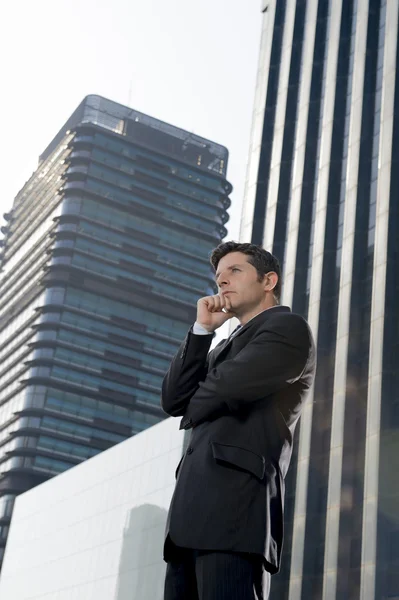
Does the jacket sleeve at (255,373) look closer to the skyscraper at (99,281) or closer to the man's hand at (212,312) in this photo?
the man's hand at (212,312)

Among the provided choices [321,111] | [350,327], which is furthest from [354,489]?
[321,111]

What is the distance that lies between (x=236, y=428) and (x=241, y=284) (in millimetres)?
633

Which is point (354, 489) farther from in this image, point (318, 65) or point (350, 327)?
point (318, 65)

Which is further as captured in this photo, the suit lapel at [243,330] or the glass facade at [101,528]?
the glass facade at [101,528]

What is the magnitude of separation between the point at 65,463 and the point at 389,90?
76686mm

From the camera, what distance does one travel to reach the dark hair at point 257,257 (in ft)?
12.2

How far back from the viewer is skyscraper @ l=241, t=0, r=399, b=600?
35.9m

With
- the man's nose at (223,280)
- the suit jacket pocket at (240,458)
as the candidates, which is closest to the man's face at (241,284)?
the man's nose at (223,280)

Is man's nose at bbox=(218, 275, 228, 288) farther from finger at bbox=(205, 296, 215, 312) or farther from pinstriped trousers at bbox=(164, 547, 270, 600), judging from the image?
pinstriped trousers at bbox=(164, 547, 270, 600)

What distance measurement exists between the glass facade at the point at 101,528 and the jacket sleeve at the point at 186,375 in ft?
138

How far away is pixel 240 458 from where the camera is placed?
10.6 feet

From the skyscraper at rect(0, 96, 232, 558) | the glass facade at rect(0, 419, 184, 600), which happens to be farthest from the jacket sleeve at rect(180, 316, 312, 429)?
the skyscraper at rect(0, 96, 232, 558)

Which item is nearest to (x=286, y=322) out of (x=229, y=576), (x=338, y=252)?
(x=229, y=576)

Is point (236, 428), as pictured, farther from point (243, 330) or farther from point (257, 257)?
point (257, 257)
